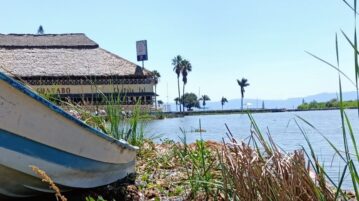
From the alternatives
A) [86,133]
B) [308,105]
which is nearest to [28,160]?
[86,133]

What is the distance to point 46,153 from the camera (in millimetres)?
2680

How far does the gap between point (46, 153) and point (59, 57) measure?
34296mm

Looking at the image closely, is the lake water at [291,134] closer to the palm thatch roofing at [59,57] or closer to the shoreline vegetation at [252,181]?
the shoreline vegetation at [252,181]

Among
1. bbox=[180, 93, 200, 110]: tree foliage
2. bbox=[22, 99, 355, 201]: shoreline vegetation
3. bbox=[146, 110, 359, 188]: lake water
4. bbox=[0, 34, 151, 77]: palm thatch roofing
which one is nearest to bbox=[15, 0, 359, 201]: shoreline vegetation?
bbox=[22, 99, 355, 201]: shoreline vegetation

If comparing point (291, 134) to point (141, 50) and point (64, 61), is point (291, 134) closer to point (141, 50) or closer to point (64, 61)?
point (64, 61)

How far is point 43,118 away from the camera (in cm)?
257

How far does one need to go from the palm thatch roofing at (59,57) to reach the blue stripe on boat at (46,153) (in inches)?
1151

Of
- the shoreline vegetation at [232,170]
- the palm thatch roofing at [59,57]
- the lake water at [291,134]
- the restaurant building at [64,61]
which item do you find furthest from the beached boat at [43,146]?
the palm thatch roofing at [59,57]

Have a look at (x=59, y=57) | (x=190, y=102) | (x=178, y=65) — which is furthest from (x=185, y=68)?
(x=59, y=57)

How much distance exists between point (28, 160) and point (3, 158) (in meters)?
0.15

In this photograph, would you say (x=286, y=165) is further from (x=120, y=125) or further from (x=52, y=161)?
(x=120, y=125)

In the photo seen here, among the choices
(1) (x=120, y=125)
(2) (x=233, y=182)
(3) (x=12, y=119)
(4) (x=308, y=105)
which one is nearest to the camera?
(2) (x=233, y=182)

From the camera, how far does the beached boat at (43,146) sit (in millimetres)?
2459

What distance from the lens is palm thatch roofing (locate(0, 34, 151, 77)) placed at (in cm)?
3375
